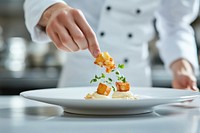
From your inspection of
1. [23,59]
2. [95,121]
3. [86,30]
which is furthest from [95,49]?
[23,59]

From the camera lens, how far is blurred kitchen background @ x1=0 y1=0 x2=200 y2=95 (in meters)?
2.75

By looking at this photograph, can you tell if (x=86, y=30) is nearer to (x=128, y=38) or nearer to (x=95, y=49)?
(x=95, y=49)

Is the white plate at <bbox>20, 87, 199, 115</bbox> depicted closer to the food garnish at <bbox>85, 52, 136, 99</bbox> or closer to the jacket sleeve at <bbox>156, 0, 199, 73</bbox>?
the food garnish at <bbox>85, 52, 136, 99</bbox>

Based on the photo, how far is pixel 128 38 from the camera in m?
1.69

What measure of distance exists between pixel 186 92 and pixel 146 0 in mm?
739

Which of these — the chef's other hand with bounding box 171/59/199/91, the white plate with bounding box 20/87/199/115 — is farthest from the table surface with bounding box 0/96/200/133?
the chef's other hand with bounding box 171/59/199/91

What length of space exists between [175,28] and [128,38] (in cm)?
21

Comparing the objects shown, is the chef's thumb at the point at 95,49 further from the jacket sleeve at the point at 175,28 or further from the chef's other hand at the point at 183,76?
the jacket sleeve at the point at 175,28

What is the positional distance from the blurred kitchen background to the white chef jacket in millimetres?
960

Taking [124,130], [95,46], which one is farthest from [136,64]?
[124,130]

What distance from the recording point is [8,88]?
2.74 metres

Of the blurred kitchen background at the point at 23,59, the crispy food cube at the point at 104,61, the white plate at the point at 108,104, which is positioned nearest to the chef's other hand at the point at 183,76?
the white plate at the point at 108,104

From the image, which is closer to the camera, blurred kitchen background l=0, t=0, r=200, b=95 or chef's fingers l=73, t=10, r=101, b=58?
chef's fingers l=73, t=10, r=101, b=58

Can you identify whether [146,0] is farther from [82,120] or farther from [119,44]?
[82,120]
